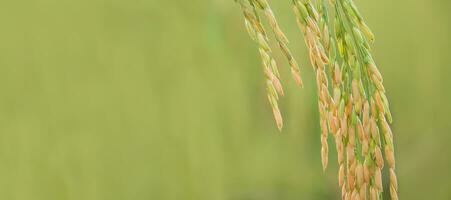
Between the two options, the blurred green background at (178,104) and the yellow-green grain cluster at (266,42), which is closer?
the yellow-green grain cluster at (266,42)

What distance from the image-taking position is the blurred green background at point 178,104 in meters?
1.18

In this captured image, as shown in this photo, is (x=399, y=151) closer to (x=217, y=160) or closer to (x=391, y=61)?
(x=391, y=61)

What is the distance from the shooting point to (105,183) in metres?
1.25

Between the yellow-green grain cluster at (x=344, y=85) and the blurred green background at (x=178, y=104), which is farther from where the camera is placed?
the blurred green background at (x=178, y=104)

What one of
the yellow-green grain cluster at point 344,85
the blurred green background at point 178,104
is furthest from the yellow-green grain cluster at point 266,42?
the blurred green background at point 178,104

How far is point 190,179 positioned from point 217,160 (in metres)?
0.06

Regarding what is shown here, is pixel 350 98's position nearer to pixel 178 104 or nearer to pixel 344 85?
pixel 344 85

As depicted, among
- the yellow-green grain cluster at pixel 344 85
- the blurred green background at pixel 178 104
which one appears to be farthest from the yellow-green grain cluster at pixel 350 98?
the blurred green background at pixel 178 104

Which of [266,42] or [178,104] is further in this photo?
[178,104]

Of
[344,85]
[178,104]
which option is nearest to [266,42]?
[344,85]

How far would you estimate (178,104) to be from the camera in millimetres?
1304

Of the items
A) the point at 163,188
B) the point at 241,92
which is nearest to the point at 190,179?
the point at 163,188

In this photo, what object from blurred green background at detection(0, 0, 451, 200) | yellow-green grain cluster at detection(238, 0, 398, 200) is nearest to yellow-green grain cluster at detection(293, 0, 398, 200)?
yellow-green grain cluster at detection(238, 0, 398, 200)

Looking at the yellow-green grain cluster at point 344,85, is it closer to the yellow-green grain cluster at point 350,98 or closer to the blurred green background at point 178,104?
the yellow-green grain cluster at point 350,98
